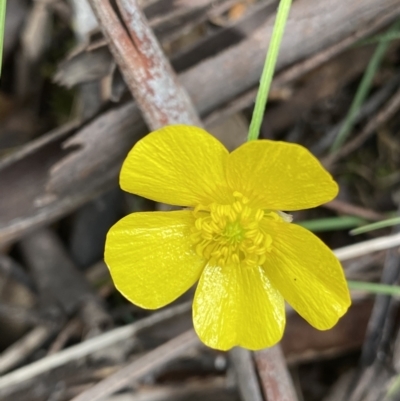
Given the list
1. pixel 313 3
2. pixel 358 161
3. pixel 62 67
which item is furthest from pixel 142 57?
pixel 358 161

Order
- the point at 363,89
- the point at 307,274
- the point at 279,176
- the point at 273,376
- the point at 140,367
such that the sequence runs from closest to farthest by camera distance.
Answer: the point at 279,176
the point at 307,274
the point at 273,376
the point at 140,367
the point at 363,89

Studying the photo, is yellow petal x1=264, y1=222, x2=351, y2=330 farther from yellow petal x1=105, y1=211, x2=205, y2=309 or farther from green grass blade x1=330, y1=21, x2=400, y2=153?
green grass blade x1=330, y1=21, x2=400, y2=153

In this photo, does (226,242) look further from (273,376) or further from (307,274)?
(273,376)

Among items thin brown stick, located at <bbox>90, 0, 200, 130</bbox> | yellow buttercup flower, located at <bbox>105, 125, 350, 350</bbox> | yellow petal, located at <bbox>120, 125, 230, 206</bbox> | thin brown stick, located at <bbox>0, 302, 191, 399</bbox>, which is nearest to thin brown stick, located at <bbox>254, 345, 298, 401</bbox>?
yellow buttercup flower, located at <bbox>105, 125, 350, 350</bbox>

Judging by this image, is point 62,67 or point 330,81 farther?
point 330,81

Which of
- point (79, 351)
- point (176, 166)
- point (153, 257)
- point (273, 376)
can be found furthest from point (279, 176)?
point (79, 351)

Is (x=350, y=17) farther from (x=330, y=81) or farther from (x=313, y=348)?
(x=313, y=348)
